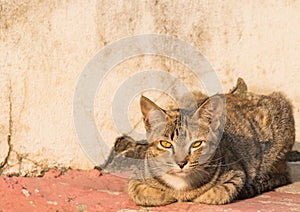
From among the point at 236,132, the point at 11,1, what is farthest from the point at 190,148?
the point at 11,1

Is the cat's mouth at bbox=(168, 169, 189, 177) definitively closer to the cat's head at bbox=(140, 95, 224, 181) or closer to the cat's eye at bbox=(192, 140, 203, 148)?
the cat's head at bbox=(140, 95, 224, 181)

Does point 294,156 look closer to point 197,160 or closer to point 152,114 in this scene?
point 197,160

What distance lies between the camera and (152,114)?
3.93 meters

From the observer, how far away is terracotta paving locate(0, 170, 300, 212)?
396 centimetres

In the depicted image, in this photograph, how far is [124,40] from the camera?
480 cm

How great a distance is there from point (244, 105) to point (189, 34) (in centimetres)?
85

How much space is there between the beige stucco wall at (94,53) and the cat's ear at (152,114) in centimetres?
97

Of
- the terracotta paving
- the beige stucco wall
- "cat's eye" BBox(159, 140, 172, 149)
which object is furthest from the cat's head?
the beige stucco wall

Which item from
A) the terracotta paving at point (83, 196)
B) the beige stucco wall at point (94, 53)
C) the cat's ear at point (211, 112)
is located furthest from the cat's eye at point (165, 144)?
the beige stucco wall at point (94, 53)

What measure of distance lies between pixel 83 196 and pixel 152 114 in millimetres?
943

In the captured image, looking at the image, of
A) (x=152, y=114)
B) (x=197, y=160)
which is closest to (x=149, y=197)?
(x=197, y=160)

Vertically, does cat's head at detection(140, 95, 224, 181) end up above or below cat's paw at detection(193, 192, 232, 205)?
above

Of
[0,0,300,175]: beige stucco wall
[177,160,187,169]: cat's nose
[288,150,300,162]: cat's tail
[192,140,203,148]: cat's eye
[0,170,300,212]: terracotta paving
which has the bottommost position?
[0,170,300,212]: terracotta paving

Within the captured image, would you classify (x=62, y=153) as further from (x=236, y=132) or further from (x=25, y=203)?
(x=236, y=132)
